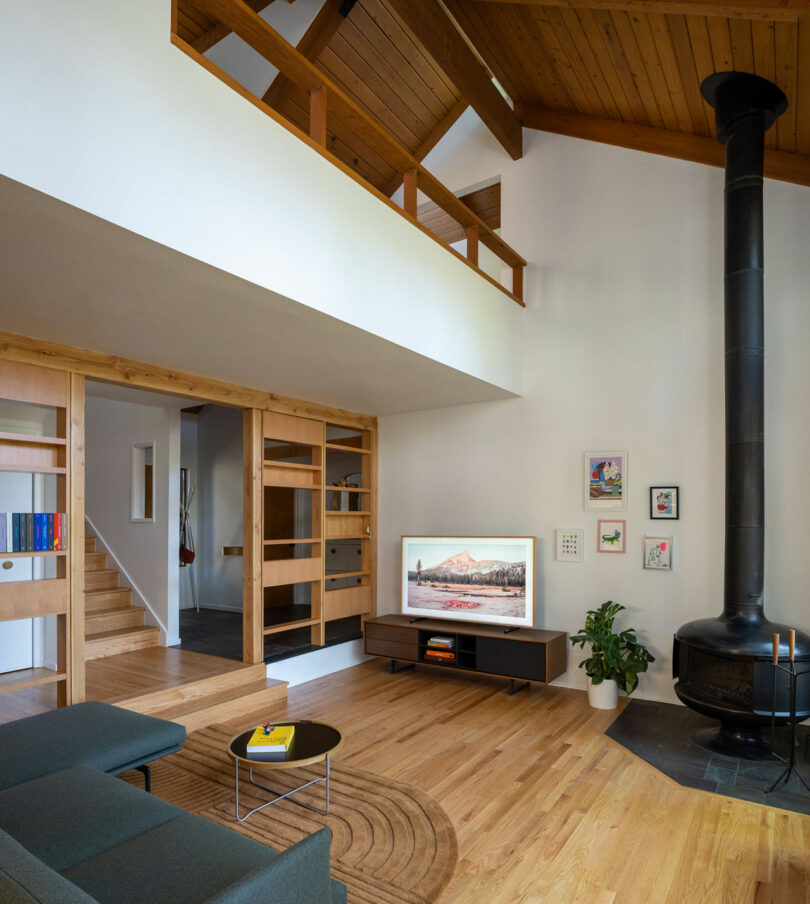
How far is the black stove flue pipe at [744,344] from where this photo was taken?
4023mm

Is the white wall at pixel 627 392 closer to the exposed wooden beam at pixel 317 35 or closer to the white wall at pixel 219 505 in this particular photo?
the exposed wooden beam at pixel 317 35

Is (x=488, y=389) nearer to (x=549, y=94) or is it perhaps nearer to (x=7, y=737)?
(x=549, y=94)

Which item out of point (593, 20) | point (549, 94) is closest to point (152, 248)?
point (593, 20)

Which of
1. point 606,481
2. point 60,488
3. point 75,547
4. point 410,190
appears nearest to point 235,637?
point 75,547

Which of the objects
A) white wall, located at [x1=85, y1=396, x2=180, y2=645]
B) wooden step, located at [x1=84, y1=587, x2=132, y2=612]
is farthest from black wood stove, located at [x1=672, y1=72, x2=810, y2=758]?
wooden step, located at [x1=84, y1=587, x2=132, y2=612]

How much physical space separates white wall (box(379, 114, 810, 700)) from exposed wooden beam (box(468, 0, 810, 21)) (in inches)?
76.7

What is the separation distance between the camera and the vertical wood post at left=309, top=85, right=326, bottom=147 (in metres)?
3.34

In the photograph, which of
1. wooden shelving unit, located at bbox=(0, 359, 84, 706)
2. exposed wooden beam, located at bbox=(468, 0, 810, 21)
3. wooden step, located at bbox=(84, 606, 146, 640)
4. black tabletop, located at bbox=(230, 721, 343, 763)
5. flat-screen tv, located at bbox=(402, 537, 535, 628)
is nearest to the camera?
exposed wooden beam, located at bbox=(468, 0, 810, 21)

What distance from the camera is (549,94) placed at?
17.5 ft

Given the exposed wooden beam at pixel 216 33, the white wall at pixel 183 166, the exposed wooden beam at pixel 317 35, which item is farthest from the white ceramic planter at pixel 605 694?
the exposed wooden beam at pixel 216 33

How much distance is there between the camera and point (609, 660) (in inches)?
185

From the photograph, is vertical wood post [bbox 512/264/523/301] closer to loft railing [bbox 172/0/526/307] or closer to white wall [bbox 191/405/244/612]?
loft railing [bbox 172/0/526/307]

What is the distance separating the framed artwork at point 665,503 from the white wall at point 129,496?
423cm

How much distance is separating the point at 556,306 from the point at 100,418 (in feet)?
15.6
